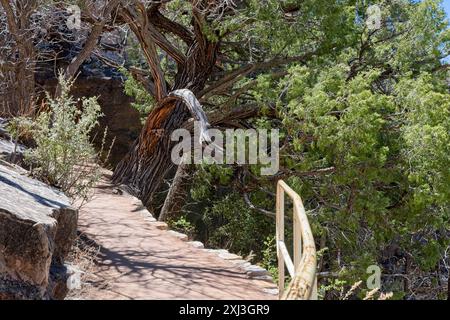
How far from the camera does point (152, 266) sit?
618 centimetres

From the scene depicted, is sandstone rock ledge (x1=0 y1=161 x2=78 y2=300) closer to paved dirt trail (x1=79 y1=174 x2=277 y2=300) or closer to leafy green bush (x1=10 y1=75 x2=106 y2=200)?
paved dirt trail (x1=79 y1=174 x2=277 y2=300)

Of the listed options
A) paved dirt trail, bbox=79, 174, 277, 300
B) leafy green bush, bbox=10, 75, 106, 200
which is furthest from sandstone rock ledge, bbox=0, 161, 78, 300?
leafy green bush, bbox=10, 75, 106, 200

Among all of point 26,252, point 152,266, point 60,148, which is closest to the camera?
point 26,252

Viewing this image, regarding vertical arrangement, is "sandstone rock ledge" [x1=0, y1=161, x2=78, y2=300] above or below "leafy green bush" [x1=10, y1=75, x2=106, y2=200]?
below

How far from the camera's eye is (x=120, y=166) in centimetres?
1209

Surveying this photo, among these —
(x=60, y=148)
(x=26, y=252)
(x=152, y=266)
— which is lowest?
(x=152, y=266)

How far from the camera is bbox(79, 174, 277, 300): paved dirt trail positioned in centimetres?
537

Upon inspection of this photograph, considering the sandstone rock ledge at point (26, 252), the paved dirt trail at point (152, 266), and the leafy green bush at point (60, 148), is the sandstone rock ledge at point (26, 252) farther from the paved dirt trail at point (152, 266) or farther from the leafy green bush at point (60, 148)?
the leafy green bush at point (60, 148)

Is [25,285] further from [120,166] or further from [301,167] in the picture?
[120,166]

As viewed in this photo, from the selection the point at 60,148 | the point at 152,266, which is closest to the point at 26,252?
the point at 152,266

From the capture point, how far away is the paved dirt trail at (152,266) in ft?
17.6

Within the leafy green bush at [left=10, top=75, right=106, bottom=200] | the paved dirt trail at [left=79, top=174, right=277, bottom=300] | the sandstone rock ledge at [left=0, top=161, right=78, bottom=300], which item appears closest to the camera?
the sandstone rock ledge at [left=0, top=161, right=78, bottom=300]

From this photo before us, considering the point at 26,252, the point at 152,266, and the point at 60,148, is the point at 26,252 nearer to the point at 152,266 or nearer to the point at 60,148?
the point at 152,266

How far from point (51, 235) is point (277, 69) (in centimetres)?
758
